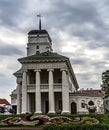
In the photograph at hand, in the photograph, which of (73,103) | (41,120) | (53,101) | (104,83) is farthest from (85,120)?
(104,83)

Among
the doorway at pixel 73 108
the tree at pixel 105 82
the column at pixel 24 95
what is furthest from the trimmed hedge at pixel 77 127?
the tree at pixel 105 82

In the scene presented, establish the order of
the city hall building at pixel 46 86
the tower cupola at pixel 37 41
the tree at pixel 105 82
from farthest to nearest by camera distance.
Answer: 1. the tower cupola at pixel 37 41
2. the tree at pixel 105 82
3. the city hall building at pixel 46 86

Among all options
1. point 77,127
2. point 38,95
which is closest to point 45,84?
point 38,95

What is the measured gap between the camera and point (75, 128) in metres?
35.5

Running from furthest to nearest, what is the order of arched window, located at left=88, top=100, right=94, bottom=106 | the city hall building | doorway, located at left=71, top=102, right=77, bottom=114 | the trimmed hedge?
arched window, located at left=88, top=100, right=94, bottom=106 < doorway, located at left=71, top=102, right=77, bottom=114 < the city hall building < the trimmed hedge

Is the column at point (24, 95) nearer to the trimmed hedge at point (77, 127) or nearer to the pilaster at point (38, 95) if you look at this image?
the pilaster at point (38, 95)

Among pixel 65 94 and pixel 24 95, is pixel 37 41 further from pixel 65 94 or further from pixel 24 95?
pixel 65 94

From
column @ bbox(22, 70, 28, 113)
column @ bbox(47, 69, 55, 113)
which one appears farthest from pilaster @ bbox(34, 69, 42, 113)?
column @ bbox(22, 70, 28, 113)

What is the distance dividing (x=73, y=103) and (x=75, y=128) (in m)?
39.9

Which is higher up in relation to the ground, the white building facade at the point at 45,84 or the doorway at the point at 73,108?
the white building facade at the point at 45,84

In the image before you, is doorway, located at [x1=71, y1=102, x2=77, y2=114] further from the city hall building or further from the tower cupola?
the tower cupola

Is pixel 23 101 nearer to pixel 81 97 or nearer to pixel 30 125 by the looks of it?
pixel 81 97

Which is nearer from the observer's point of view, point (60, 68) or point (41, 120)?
point (41, 120)

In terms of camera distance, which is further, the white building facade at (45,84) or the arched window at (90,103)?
the arched window at (90,103)
